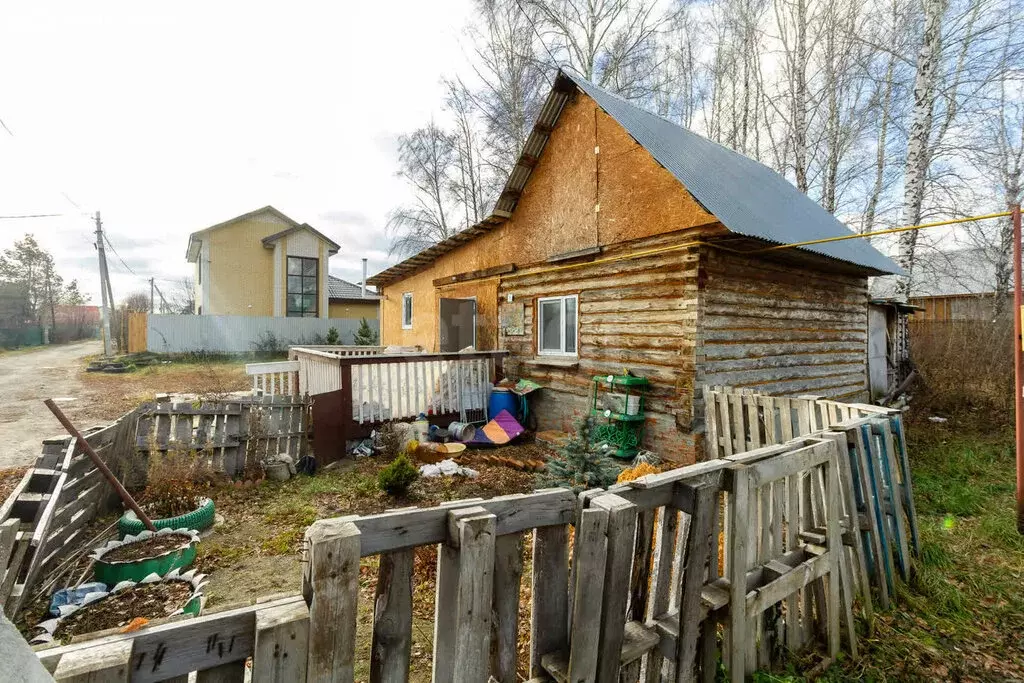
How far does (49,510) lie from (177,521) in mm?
1027

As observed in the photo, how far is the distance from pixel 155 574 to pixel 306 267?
80.4 feet

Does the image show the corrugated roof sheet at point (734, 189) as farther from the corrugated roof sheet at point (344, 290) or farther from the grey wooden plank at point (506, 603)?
the corrugated roof sheet at point (344, 290)

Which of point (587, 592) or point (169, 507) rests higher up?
point (587, 592)

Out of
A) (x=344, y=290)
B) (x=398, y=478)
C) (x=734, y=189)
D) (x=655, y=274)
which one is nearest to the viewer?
(x=398, y=478)

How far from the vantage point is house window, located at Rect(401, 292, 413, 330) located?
14.9 metres

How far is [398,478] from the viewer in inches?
214

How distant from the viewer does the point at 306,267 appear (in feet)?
84.1

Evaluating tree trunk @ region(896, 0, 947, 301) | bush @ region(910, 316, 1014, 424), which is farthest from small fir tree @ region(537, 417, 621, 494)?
tree trunk @ region(896, 0, 947, 301)

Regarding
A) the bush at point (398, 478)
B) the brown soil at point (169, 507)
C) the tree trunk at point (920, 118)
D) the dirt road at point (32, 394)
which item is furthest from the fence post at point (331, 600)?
the tree trunk at point (920, 118)

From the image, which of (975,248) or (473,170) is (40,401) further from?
(975,248)

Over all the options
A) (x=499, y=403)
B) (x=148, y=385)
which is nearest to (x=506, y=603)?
(x=499, y=403)

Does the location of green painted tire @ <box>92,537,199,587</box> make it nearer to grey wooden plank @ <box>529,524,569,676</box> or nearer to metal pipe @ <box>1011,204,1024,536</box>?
grey wooden plank @ <box>529,524,569,676</box>

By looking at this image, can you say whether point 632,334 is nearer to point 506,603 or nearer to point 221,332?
point 506,603

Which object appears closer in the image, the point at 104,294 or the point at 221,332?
the point at 104,294
